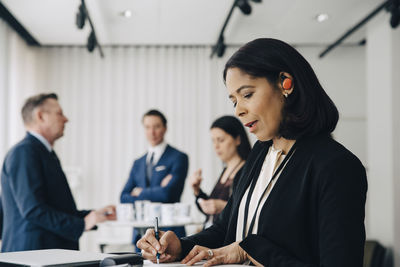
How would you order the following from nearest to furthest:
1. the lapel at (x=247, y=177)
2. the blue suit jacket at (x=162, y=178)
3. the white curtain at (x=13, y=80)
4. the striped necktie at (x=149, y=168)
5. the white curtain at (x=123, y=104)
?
the lapel at (x=247, y=177) → the blue suit jacket at (x=162, y=178) → the striped necktie at (x=149, y=168) → the white curtain at (x=13, y=80) → the white curtain at (x=123, y=104)

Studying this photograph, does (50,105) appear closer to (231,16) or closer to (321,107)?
(321,107)

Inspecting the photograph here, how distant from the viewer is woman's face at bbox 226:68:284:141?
4.36 ft

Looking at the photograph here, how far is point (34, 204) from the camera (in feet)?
8.74

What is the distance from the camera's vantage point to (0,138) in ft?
15.9

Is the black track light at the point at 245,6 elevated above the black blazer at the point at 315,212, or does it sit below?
above

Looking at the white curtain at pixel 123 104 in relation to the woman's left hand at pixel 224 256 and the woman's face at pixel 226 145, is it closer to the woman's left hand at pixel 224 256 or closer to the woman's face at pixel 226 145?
the woman's face at pixel 226 145

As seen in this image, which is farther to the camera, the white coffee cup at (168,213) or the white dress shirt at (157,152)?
the white dress shirt at (157,152)

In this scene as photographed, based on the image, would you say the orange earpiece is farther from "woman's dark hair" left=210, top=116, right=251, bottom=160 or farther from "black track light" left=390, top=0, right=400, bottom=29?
"black track light" left=390, top=0, right=400, bottom=29

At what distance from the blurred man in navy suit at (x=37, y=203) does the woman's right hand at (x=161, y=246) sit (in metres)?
1.51

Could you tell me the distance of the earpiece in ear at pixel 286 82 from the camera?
51.5 inches

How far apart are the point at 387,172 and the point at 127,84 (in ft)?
11.3

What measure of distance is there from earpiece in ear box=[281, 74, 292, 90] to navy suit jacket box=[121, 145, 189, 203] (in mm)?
2754

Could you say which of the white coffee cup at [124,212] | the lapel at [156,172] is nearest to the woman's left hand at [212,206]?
the white coffee cup at [124,212]

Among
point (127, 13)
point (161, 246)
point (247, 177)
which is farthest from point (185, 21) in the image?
point (161, 246)
